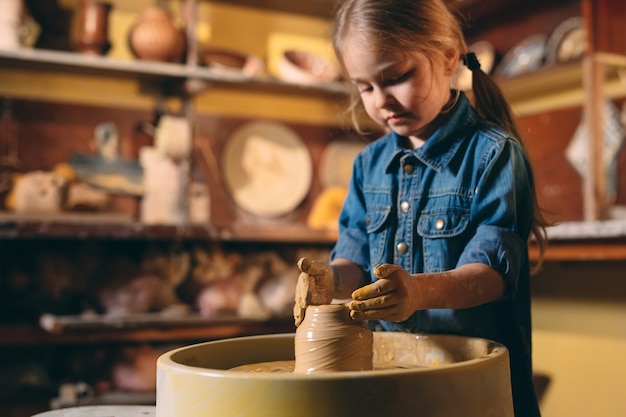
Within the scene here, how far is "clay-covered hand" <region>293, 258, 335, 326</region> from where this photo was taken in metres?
0.92

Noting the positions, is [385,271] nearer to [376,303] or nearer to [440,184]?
[376,303]

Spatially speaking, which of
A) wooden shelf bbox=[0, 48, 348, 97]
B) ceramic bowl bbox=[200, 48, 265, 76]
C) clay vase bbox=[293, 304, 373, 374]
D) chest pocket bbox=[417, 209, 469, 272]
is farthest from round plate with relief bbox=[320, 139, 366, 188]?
clay vase bbox=[293, 304, 373, 374]

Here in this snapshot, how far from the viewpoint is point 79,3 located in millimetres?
2711

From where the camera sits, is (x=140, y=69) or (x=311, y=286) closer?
(x=311, y=286)

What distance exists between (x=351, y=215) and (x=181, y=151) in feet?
4.94

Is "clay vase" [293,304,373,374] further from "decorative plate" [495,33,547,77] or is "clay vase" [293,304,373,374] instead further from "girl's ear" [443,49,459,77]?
"decorative plate" [495,33,547,77]

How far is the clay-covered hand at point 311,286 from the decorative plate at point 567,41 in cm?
184

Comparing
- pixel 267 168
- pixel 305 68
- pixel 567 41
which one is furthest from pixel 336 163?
pixel 567 41

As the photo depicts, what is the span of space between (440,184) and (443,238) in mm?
88

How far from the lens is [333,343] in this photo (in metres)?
0.84

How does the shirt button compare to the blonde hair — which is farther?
the shirt button

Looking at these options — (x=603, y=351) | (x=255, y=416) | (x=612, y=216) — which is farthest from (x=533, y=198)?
(x=603, y=351)

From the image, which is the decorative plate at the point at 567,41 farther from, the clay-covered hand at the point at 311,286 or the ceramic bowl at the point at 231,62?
the clay-covered hand at the point at 311,286

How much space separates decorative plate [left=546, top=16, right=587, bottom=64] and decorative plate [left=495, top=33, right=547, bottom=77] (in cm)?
6
